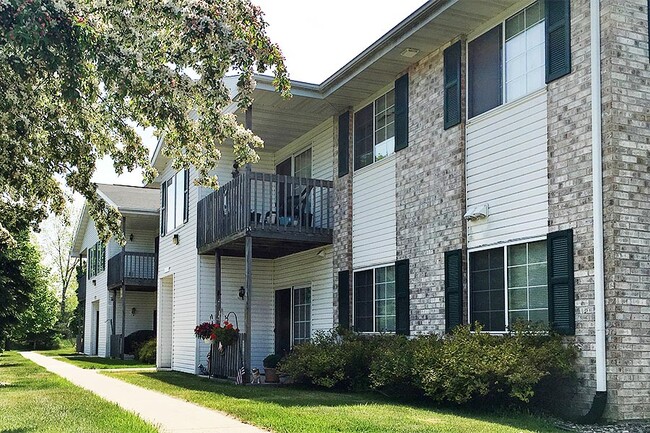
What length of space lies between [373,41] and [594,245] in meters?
5.63

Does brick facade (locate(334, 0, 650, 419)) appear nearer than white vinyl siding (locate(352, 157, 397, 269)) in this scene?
Yes

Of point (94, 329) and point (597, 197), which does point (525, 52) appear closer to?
point (597, 197)

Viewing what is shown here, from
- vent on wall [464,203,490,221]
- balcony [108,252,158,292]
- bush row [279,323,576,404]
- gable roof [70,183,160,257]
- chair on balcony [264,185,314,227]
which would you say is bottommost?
bush row [279,323,576,404]

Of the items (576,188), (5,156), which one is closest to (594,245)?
(576,188)

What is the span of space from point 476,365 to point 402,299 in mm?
3930

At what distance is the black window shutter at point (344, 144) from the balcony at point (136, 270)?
1469cm

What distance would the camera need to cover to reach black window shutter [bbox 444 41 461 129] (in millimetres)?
12555

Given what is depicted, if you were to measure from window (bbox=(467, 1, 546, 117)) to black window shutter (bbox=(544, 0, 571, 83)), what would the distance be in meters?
0.24

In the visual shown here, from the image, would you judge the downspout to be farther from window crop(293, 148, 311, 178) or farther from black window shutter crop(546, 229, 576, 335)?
window crop(293, 148, 311, 178)

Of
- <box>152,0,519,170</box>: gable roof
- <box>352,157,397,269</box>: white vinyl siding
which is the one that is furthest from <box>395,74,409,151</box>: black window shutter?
<box>352,157,397,269</box>: white vinyl siding

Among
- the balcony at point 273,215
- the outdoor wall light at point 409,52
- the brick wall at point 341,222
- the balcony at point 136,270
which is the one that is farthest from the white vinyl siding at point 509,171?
the balcony at point 136,270

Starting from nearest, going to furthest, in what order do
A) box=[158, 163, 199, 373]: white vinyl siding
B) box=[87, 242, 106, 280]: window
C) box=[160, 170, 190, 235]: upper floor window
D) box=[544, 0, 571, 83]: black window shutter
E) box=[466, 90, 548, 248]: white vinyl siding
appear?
box=[544, 0, 571, 83]: black window shutter < box=[466, 90, 548, 248]: white vinyl siding < box=[158, 163, 199, 373]: white vinyl siding < box=[160, 170, 190, 235]: upper floor window < box=[87, 242, 106, 280]: window

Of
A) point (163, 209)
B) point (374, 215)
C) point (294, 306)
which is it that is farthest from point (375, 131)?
point (163, 209)

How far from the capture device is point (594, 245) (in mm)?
9578
